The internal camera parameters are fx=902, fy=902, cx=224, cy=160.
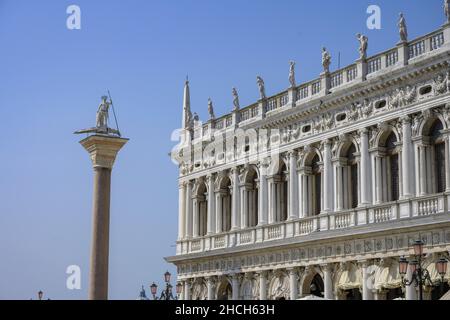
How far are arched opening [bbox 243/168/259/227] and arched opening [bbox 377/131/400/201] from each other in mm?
8748

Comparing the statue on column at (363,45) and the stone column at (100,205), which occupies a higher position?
the statue on column at (363,45)

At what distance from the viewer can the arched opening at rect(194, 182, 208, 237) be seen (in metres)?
42.6

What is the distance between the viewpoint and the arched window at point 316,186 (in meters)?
34.8

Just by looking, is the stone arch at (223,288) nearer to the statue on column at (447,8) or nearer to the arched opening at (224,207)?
the arched opening at (224,207)

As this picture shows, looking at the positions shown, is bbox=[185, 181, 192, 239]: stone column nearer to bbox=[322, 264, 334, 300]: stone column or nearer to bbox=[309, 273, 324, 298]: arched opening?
bbox=[309, 273, 324, 298]: arched opening

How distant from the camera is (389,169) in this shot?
31.1 metres

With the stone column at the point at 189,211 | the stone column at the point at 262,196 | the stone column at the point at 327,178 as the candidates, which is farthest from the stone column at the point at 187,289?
the stone column at the point at 327,178

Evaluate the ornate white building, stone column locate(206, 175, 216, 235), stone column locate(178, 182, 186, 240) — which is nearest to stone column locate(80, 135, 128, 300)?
the ornate white building

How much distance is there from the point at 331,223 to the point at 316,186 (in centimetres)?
269

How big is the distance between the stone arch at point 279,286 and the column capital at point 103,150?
923 centimetres

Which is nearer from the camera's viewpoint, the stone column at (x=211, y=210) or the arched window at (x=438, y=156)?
the arched window at (x=438, y=156)

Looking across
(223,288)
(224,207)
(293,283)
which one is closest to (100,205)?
(293,283)

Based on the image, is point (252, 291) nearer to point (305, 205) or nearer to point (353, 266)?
point (305, 205)
